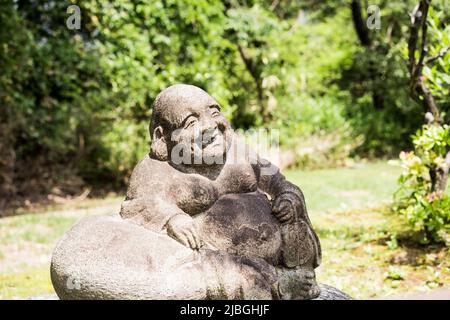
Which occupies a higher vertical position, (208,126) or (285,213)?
(208,126)

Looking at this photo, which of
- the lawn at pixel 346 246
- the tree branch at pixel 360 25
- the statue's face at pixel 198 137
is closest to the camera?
the statue's face at pixel 198 137

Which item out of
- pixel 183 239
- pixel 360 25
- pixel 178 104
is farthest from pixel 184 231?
pixel 360 25

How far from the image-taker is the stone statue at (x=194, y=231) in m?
2.99

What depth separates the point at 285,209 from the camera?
335 cm

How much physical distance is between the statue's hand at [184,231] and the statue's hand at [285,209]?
53cm

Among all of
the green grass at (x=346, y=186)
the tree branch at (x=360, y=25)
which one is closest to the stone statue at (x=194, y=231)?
the green grass at (x=346, y=186)

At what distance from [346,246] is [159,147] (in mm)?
3553

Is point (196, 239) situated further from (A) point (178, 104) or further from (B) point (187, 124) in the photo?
(A) point (178, 104)

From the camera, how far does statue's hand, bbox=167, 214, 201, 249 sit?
313cm

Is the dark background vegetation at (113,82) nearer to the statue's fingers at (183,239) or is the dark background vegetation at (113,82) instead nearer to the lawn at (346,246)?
the lawn at (346,246)

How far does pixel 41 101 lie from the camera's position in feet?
35.2

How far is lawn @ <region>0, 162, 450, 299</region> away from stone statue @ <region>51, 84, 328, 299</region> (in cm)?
185

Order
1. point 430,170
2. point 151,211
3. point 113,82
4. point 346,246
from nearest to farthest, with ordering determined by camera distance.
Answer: point 151,211, point 430,170, point 346,246, point 113,82

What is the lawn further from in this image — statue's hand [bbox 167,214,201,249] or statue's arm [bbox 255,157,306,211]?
statue's hand [bbox 167,214,201,249]
